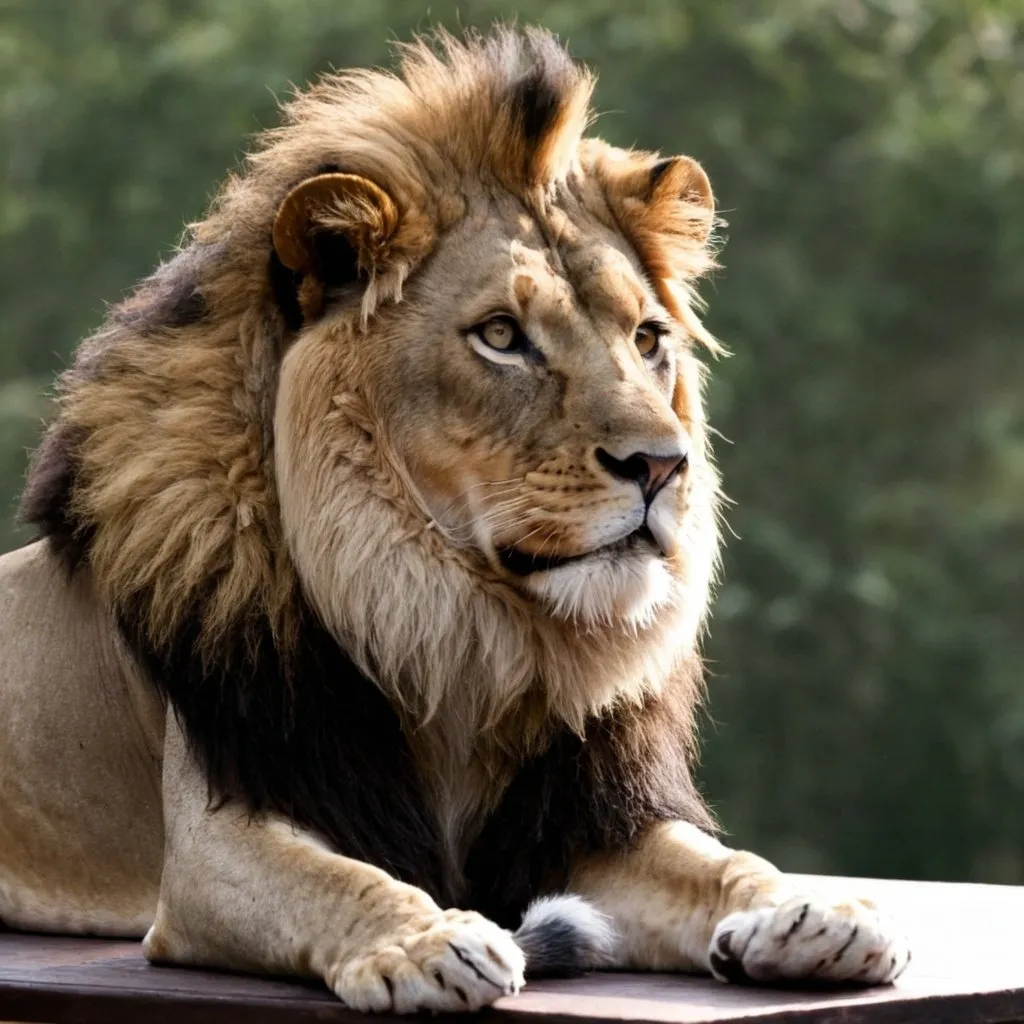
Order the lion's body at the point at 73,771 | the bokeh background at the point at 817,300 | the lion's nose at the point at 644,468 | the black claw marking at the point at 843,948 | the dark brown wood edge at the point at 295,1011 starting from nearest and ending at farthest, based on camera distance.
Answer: the dark brown wood edge at the point at 295,1011 < the black claw marking at the point at 843,948 < the lion's nose at the point at 644,468 < the lion's body at the point at 73,771 < the bokeh background at the point at 817,300

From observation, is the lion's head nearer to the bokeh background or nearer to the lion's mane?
the lion's mane

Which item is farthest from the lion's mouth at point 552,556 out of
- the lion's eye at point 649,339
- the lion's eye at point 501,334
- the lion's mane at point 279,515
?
the lion's eye at point 649,339

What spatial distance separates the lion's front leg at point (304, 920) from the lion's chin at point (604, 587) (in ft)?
1.64

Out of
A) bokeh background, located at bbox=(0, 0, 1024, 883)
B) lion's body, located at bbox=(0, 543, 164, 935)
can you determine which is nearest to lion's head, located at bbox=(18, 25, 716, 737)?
lion's body, located at bbox=(0, 543, 164, 935)

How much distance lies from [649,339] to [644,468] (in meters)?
0.44

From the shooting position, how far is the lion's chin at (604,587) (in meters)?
Result: 3.29

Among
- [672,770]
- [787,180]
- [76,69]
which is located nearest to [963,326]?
[787,180]

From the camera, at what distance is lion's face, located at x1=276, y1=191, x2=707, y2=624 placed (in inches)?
129

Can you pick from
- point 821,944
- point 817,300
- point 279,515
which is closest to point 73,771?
point 279,515

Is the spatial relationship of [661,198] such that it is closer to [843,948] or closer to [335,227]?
[335,227]

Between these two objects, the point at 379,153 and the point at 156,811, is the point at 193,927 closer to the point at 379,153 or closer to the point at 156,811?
the point at 156,811

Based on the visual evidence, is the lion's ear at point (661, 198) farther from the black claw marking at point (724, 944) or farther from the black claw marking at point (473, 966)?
the black claw marking at point (473, 966)

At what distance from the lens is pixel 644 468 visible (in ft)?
10.7

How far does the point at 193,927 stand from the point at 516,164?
1.31 meters
